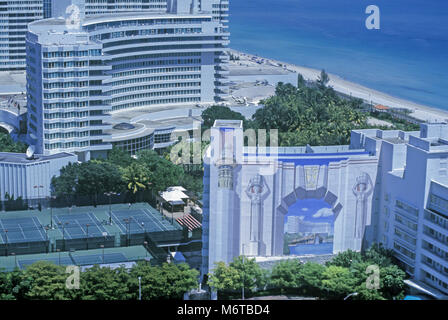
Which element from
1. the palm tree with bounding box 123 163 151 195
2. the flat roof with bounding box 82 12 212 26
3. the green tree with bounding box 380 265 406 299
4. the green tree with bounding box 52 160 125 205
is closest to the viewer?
the green tree with bounding box 380 265 406 299

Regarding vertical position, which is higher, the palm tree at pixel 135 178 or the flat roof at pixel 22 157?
the flat roof at pixel 22 157

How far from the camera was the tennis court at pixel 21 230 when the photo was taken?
38031 millimetres

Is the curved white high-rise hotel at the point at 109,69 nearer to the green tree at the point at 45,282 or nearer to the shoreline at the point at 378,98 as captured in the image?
the green tree at the point at 45,282

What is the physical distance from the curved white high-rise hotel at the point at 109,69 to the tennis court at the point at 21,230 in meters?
8.14

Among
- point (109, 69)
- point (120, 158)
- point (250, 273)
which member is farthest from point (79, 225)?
point (250, 273)

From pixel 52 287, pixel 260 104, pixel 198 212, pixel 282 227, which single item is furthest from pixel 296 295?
pixel 260 104

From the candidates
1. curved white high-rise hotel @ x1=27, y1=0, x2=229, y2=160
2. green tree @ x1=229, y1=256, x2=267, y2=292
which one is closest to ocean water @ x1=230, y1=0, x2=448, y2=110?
curved white high-rise hotel @ x1=27, y1=0, x2=229, y2=160

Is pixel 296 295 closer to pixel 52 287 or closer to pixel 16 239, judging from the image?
pixel 52 287

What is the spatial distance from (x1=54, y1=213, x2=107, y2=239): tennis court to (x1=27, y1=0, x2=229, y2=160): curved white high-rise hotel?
7685mm

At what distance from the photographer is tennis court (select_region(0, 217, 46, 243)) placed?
38031 millimetres

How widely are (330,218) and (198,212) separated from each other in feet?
39.8

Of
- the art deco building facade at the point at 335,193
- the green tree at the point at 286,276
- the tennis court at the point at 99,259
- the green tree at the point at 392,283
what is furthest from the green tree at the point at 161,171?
the green tree at the point at 392,283

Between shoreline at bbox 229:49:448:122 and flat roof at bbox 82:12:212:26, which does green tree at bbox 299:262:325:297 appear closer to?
flat roof at bbox 82:12:212:26

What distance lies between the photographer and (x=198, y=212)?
1693 inches
